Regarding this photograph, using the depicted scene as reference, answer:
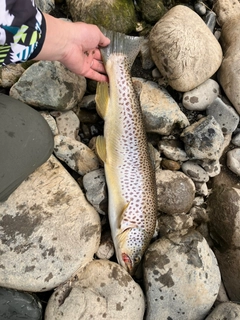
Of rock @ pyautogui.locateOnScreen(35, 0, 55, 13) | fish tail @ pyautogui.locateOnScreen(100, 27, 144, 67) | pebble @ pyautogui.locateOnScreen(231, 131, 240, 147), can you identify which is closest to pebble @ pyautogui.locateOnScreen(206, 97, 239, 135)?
pebble @ pyautogui.locateOnScreen(231, 131, 240, 147)

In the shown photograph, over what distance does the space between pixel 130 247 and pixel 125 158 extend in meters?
0.69

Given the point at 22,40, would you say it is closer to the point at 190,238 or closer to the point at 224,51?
the point at 190,238

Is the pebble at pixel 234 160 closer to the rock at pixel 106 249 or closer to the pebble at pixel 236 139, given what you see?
the pebble at pixel 236 139

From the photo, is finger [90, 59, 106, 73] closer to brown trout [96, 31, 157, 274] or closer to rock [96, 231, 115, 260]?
brown trout [96, 31, 157, 274]

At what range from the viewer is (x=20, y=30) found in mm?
1716

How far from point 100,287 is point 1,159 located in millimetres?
1185

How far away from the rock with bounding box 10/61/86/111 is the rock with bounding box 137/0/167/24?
92 centimetres

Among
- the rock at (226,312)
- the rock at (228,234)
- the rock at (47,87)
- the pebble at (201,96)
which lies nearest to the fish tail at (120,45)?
the rock at (47,87)

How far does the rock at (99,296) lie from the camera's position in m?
2.57

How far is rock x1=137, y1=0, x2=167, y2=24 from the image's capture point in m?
3.24

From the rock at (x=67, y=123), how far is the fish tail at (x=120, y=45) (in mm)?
553

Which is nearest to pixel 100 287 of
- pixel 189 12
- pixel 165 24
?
pixel 165 24

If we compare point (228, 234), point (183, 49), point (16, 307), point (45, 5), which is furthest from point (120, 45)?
point (16, 307)

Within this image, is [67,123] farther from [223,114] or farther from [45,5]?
[223,114]
